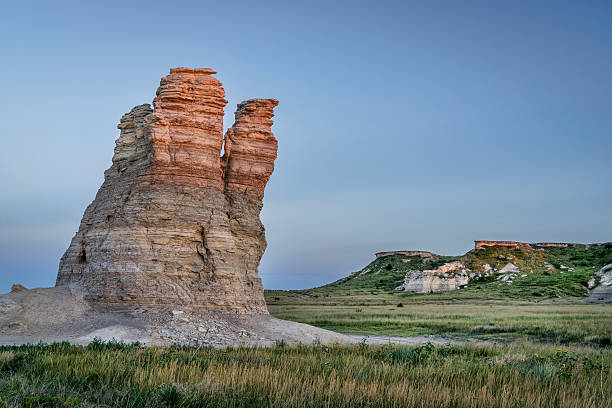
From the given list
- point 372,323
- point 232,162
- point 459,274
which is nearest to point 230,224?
point 232,162

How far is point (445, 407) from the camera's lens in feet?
24.5

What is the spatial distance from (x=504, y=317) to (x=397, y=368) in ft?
94.8

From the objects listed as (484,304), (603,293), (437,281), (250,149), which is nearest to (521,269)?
(437,281)

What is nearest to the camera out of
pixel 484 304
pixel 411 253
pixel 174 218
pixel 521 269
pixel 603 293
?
pixel 174 218

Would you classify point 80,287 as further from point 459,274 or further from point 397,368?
point 459,274

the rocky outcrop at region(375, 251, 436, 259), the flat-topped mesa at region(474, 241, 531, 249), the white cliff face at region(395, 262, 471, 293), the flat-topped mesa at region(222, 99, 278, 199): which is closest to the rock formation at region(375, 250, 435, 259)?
the rocky outcrop at region(375, 251, 436, 259)

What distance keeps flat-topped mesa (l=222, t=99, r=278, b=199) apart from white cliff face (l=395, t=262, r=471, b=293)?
64.2 meters

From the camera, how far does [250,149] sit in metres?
28.3

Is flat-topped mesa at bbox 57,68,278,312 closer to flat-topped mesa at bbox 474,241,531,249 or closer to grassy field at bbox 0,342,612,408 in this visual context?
grassy field at bbox 0,342,612,408

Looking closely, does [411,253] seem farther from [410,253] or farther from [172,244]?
[172,244]

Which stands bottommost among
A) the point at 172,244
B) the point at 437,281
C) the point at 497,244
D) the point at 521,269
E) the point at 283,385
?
the point at 437,281

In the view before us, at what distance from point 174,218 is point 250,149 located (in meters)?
6.43

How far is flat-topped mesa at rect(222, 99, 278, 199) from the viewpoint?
28.0m

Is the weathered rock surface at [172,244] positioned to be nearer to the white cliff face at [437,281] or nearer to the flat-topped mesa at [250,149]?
the flat-topped mesa at [250,149]
